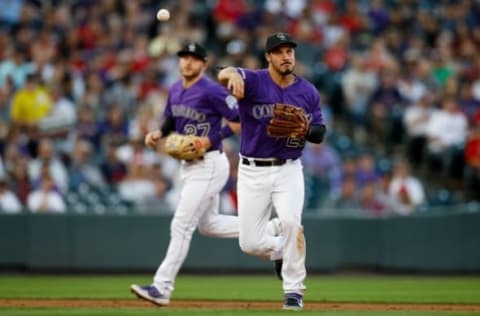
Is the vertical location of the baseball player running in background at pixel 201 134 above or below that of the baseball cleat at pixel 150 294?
above

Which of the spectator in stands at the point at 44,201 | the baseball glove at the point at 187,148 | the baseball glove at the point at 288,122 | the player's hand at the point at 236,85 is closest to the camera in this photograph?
the player's hand at the point at 236,85

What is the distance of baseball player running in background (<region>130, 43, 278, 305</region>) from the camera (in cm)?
966

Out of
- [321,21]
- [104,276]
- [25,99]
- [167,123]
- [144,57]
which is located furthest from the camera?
[321,21]

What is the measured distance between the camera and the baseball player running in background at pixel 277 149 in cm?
868

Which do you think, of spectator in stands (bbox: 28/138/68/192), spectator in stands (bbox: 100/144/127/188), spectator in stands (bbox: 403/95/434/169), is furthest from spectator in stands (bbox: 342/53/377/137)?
spectator in stands (bbox: 28/138/68/192)

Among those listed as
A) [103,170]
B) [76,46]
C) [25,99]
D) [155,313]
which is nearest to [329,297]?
[155,313]

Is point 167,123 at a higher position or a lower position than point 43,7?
lower

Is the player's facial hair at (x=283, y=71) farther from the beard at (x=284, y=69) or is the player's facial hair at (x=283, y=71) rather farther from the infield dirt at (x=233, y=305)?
the infield dirt at (x=233, y=305)

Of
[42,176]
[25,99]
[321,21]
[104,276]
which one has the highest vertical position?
[321,21]

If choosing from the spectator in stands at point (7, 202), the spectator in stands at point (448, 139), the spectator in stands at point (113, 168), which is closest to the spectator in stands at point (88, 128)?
the spectator in stands at point (113, 168)

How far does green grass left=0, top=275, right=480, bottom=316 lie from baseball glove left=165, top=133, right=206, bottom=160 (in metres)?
1.48

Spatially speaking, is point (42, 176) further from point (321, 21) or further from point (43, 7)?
point (321, 21)

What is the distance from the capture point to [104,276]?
1444 cm

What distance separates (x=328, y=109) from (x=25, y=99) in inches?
192
